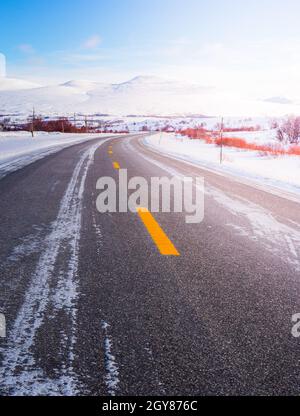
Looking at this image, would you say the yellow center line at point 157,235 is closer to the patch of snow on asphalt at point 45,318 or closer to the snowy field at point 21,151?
the patch of snow on asphalt at point 45,318

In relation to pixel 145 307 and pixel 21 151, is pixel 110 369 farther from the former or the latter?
pixel 21 151

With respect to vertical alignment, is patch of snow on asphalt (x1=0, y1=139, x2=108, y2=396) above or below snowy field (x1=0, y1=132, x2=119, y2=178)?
below


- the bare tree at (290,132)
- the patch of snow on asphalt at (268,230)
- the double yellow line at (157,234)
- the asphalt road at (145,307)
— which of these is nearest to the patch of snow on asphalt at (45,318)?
the asphalt road at (145,307)

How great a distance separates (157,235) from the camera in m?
4.36

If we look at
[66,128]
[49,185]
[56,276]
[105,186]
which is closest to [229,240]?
[56,276]

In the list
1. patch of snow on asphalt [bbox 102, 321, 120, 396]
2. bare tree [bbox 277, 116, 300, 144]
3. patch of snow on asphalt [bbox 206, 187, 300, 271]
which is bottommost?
patch of snow on asphalt [bbox 102, 321, 120, 396]

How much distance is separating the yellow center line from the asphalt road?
0.08 meters

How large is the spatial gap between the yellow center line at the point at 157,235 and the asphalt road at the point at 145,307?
0.28ft

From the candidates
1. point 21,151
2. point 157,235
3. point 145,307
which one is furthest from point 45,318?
point 21,151

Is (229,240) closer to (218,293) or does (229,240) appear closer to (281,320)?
(218,293)

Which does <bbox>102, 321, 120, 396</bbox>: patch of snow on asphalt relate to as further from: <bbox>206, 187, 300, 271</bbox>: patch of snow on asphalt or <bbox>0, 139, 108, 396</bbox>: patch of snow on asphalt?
<bbox>206, 187, 300, 271</bbox>: patch of snow on asphalt

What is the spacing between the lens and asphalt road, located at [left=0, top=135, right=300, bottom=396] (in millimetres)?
1830

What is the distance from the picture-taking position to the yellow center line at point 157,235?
3.77 m

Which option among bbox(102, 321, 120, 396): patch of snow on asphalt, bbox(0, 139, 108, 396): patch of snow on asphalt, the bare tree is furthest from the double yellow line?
the bare tree
